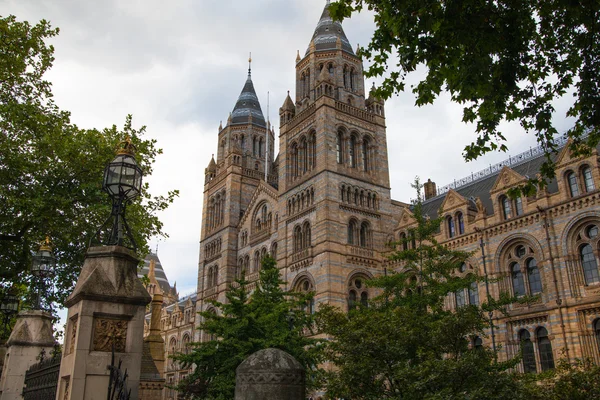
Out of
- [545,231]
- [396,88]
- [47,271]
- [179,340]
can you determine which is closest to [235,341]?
[47,271]

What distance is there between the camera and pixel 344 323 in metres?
16.7

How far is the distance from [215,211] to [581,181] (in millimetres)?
33914

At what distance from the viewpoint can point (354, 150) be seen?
40.9 meters

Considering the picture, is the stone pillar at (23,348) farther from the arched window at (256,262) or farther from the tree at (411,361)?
the arched window at (256,262)

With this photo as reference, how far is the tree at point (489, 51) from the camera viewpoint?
32.4 feet

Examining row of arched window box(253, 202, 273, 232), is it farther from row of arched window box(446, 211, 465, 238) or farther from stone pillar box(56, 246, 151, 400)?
stone pillar box(56, 246, 151, 400)

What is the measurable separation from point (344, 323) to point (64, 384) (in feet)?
34.0

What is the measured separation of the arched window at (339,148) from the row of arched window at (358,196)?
2.15 metres

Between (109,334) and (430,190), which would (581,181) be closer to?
(430,190)

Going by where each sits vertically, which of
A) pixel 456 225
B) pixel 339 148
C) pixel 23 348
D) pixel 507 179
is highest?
pixel 339 148

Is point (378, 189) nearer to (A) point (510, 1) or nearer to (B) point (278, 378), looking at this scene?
(A) point (510, 1)

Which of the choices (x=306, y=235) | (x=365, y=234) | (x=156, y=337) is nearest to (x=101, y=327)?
(x=156, y=337)

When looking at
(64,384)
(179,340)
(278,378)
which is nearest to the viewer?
(278,378)

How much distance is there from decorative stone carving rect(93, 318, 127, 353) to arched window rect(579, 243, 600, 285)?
83.2 ft
